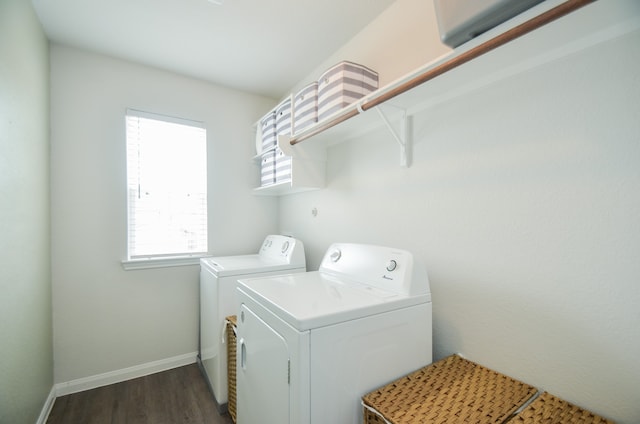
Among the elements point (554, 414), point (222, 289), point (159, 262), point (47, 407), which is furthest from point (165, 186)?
point (554, 414)

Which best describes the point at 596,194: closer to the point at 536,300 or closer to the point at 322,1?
the point at 536,300

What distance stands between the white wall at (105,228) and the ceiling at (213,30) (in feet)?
0.71

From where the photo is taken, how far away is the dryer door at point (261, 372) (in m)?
0.99

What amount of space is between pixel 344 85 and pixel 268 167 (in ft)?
3.83

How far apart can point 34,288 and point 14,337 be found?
Answer: 15.3 inches

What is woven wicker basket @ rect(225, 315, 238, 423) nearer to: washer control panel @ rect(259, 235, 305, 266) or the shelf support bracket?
washer control panel @ rect(259, 235, 305, 266)

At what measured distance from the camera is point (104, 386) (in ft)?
6.92

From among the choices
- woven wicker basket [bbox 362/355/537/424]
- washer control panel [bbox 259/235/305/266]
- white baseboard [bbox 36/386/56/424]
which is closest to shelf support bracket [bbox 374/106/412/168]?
A: woven wicker basket [bbox 362/355/537/424]

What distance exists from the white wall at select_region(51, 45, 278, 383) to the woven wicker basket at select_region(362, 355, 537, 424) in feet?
6.80

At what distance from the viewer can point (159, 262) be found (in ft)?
7.59

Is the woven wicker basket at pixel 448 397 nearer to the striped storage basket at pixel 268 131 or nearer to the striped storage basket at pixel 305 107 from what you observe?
the striped storage basket at pixel 305 107

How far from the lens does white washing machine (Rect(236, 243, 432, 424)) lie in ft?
2.98

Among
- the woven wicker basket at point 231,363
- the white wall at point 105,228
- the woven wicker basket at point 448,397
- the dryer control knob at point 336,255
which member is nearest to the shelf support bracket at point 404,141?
the dryer control knob at point 336,255

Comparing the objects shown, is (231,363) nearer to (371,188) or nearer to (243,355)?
(243,355)
